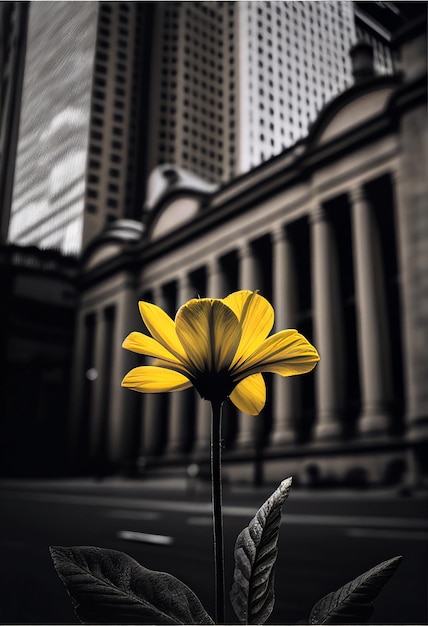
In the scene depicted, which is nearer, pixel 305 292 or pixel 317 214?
pixel 305 292

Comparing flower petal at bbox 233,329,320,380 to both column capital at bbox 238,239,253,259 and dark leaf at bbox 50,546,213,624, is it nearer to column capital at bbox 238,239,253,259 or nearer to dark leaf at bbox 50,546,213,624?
dark leaf at bbox 50,546,213,624

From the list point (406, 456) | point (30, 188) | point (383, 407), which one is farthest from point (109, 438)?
point (406, 456)

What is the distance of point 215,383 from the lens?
1.35ft

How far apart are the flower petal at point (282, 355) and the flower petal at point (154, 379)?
5 cm

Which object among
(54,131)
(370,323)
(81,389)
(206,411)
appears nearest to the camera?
(54,131)

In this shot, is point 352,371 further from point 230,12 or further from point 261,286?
point 230,12

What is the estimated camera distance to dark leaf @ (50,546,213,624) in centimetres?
39

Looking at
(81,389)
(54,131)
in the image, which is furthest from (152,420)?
(54,131)

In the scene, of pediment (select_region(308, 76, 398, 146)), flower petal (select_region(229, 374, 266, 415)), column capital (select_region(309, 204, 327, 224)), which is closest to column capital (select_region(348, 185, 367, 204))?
column capital (select_region(309, 204, 327, 224))

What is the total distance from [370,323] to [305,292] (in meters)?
0.41

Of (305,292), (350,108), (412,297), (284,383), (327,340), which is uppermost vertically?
(350,108)

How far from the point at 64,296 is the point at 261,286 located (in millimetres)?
820

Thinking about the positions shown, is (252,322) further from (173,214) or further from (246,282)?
(246,282)

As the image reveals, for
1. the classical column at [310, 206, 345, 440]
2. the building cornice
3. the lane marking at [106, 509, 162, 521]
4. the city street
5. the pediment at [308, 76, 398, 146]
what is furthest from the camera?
→ the classical column at [310, 206, 345, 440]
